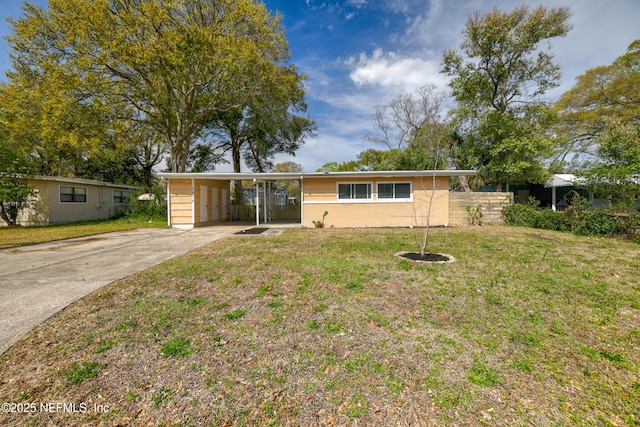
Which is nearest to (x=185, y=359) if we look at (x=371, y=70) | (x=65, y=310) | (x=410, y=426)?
(x=410, y=426)

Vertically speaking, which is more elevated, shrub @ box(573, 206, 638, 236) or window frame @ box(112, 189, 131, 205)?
window frame @ box(112, 189, 131, 205)

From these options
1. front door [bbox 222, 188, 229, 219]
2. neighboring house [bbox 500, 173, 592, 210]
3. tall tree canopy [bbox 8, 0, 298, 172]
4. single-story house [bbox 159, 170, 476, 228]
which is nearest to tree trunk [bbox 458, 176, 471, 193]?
neighboring house [bbox 500, 173, 592, 210]

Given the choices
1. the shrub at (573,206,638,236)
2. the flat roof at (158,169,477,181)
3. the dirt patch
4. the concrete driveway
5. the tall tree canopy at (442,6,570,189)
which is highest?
the tall tree canopy at (442,6,570,189)

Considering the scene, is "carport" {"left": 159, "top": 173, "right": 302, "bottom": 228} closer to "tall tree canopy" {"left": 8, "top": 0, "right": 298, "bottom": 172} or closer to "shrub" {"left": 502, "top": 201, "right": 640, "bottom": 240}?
"tall tree canopy" {"left": 8, "top": 0, "right": 298, "bottom": 172}

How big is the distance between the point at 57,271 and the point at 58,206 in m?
13.0

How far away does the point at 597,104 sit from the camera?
1845 centimetres

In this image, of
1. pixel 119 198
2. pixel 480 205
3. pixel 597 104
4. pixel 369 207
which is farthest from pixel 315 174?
pixel 597 104

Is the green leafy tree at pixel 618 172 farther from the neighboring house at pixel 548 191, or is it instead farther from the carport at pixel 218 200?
the carport at pixel 218 200

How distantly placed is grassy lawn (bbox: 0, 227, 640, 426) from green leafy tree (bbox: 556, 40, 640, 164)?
18956 mm

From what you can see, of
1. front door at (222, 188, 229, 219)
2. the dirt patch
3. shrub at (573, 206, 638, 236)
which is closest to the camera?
the dirt patch

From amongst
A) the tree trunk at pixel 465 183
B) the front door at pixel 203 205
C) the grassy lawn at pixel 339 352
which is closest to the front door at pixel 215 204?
the front door at pixel 203 205

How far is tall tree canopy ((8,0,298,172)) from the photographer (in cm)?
1205

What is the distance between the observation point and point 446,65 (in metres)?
15.6

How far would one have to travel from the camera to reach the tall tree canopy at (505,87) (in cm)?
1368
